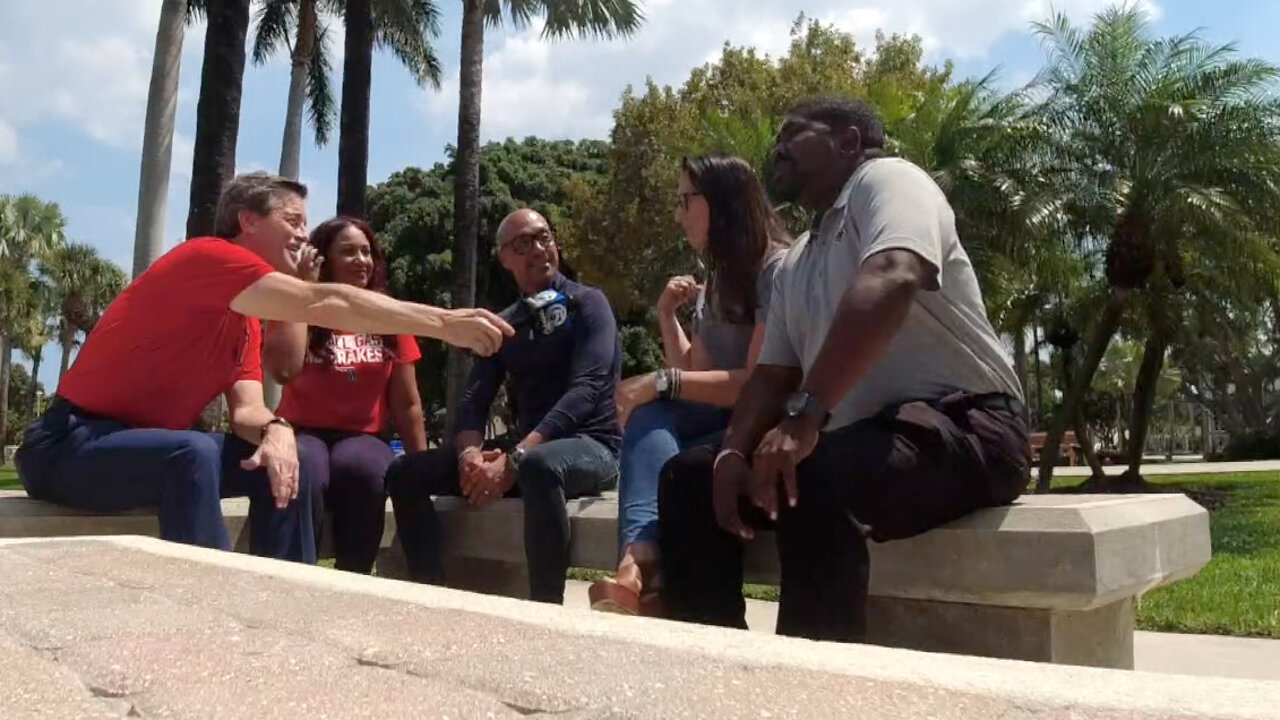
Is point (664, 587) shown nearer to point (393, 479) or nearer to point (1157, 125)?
point (393, 479)

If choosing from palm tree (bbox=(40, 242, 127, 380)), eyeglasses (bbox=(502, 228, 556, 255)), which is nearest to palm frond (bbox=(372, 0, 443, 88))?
eyeglasses (bbox=(502, 228, 556, 255))

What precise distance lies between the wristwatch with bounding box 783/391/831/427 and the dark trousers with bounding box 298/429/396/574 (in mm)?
2149

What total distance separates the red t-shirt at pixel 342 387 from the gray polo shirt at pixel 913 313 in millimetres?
2028

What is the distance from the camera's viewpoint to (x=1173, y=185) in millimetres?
16047

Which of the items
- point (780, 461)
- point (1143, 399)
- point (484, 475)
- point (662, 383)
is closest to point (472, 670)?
point (780, 461)

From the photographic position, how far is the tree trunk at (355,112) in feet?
51.2

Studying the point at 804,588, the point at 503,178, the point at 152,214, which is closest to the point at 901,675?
the point at 804,588

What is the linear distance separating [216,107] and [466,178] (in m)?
6.33

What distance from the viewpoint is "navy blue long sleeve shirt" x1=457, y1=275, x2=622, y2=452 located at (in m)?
4.15

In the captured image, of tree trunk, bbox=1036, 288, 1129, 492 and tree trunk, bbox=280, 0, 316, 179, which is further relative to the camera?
tree trunk, bbox=280, 0, 316, 179

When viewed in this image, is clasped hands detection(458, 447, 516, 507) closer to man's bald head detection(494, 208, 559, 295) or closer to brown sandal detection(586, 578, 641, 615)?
man's bald head detection(494, 208, 559, 295)

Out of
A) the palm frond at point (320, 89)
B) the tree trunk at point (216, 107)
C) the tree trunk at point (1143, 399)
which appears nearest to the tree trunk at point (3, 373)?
the palm frond at point (320, 89)

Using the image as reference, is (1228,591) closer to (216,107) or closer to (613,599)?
(613,599)

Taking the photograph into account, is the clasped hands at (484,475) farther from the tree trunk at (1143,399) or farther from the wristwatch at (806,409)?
the tree trunk at (1143,399)
